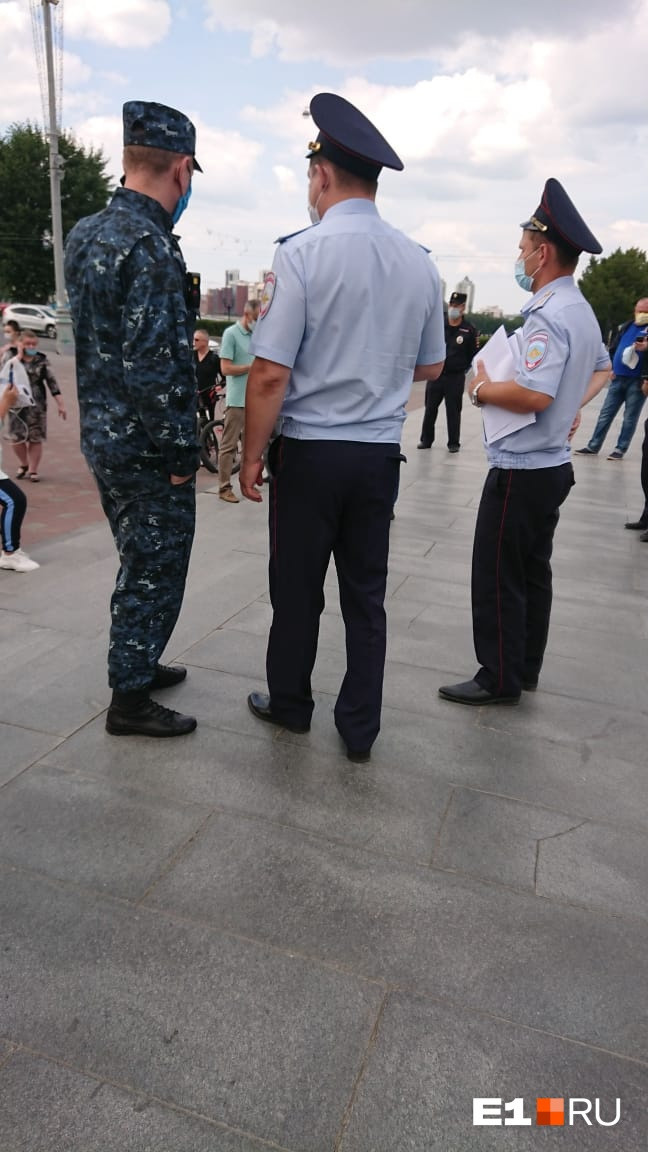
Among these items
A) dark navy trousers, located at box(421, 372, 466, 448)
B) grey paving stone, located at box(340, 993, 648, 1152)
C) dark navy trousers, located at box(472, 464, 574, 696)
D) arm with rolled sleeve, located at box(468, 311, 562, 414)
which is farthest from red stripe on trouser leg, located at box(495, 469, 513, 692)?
dark navy trousers, located at box(421, 372, 466, 448)

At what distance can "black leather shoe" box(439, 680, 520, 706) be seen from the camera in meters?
3.22

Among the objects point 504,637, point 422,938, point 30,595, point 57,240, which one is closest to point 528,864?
point 422,938

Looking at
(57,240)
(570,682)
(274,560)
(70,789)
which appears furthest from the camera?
(57,240)

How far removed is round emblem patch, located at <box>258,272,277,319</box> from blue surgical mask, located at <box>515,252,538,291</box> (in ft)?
3.57

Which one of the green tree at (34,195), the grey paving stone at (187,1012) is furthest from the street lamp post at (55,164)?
the grey paving stone at (187,1012)

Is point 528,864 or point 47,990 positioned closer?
point 47,990

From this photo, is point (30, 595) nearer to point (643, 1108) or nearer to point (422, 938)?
point (422, 938)

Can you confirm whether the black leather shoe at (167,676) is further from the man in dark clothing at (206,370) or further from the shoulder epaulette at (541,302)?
the man in dark clothing at (206,370)

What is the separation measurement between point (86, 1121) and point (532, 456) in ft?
7.97

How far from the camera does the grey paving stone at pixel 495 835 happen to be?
2223 mm

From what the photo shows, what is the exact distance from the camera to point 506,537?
119 inches

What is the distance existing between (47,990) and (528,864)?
4.30ft
